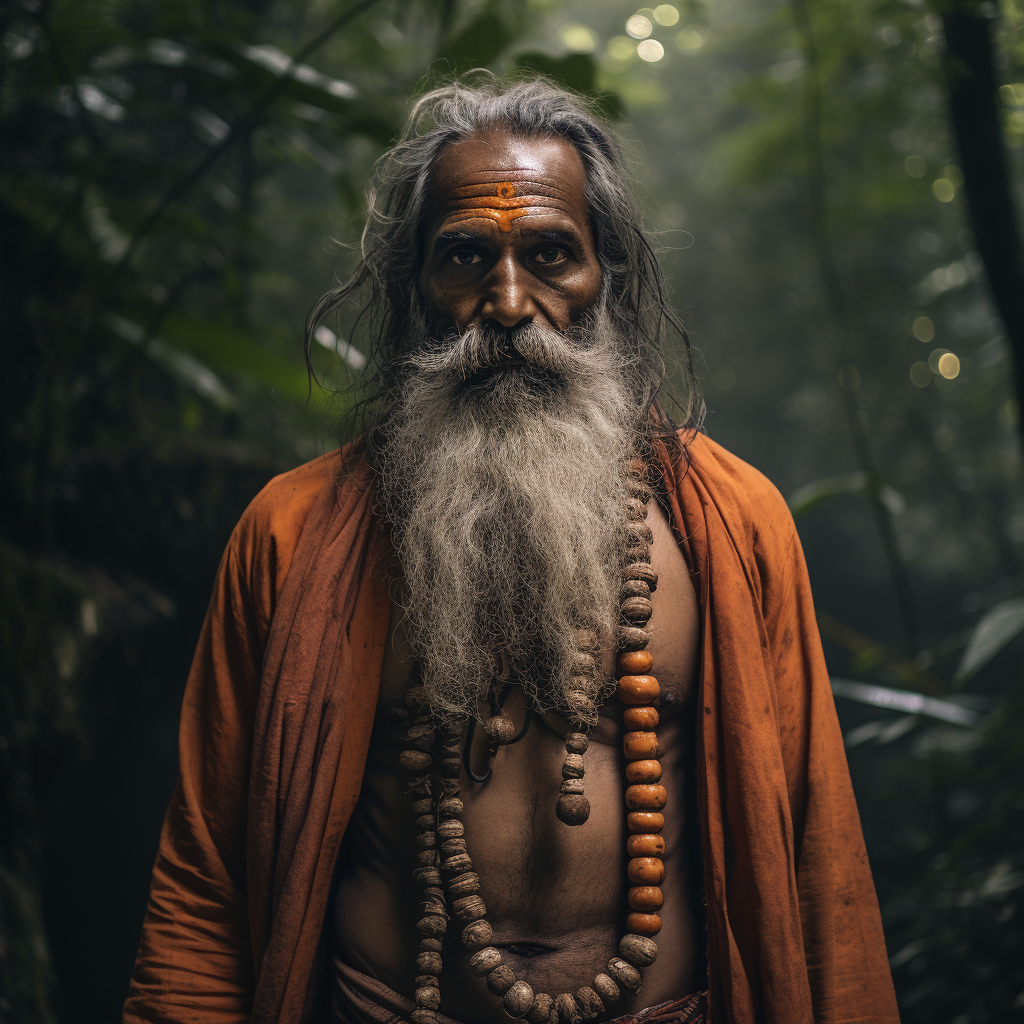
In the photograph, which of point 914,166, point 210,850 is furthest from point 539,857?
point 914,166

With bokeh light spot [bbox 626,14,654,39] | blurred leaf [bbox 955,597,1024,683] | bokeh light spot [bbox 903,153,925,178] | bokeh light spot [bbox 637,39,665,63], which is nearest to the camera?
blurred leaf [bbox 955,597,1024,683]

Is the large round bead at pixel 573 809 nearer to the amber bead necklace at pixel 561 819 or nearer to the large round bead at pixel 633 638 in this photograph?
the amber bead necklace at pixel 561 819

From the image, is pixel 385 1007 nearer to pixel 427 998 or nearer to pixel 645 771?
pixel 427 998

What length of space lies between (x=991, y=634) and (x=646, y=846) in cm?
131

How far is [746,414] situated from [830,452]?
2042mm

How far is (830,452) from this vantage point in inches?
293

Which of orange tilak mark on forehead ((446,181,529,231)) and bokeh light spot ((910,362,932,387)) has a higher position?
bokeh light spot ((910,362,932,387))

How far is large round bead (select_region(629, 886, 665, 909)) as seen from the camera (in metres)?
1.17

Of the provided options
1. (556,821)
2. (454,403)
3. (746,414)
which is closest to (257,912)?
(556,821)

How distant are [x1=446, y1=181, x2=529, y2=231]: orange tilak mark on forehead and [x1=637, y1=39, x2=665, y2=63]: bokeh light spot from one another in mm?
5767

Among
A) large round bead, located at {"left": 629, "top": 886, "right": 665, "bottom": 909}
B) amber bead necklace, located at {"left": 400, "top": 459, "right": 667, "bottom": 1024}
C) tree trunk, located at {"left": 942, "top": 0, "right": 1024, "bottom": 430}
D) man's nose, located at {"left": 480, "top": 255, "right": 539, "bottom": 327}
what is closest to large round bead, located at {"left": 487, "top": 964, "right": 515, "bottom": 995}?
amber bead necklace, located at {"left": 400, "top": 459, "right": 667, "bottom": 1024}

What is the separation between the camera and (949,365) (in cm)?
594

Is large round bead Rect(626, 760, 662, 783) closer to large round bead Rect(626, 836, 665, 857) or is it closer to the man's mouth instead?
large round bead Rect(626, 836, 665, 857)

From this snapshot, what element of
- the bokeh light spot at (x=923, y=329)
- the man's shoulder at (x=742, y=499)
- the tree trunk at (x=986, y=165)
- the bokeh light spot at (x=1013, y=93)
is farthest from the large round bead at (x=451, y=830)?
the bokeh light spot at (x=923, y=329)
